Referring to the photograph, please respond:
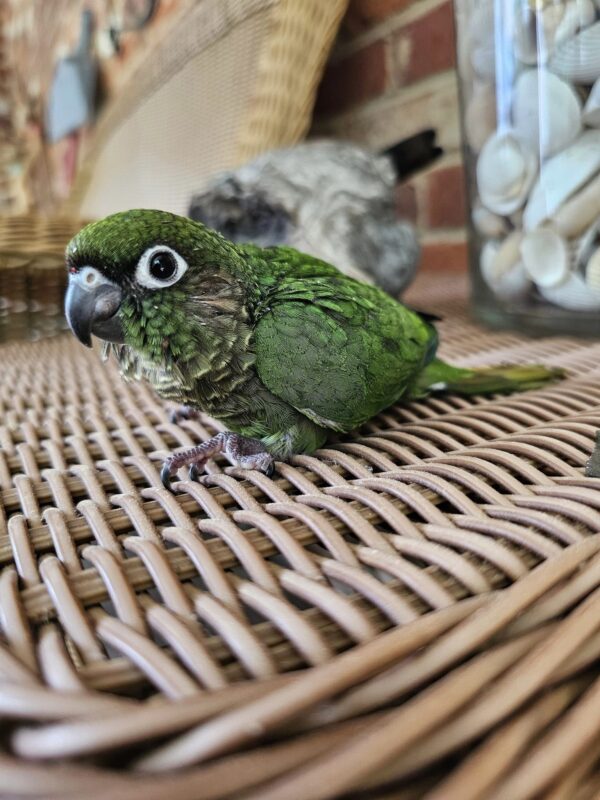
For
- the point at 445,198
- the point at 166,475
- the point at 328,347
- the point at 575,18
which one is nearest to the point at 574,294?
the point at 575,18

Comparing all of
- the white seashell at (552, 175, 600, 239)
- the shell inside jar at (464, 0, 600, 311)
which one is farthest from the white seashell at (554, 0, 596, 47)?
the white seashell at (552, 175, 600, 239)

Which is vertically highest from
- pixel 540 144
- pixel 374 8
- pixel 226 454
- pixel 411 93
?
pixel 374 8

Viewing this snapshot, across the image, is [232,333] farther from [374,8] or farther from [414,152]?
[374,8]

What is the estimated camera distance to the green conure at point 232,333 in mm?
359

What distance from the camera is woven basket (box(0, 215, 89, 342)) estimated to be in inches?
31.7

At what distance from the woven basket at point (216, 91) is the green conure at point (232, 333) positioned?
2.43ft

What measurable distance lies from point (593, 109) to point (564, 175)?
0.06 m

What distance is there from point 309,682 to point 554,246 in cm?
54

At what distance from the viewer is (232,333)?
1.28ft

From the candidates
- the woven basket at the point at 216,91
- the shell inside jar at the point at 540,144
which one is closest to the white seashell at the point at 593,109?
the shell inside jar at the point at 540,144

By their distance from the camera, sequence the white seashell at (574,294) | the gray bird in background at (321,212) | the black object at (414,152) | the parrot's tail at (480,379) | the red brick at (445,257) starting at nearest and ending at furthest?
the parrot's tail at (480,379) → the white seashell at (574,294) → the gray bird in background at (321,212) → the black object at (414,152) → the red brick at (445,257)

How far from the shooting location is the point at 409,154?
2.99 ft

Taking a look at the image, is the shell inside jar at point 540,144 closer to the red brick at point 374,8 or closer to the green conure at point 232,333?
the green conure at point 232,333

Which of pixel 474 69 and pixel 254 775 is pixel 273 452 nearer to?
pixel 254 775
